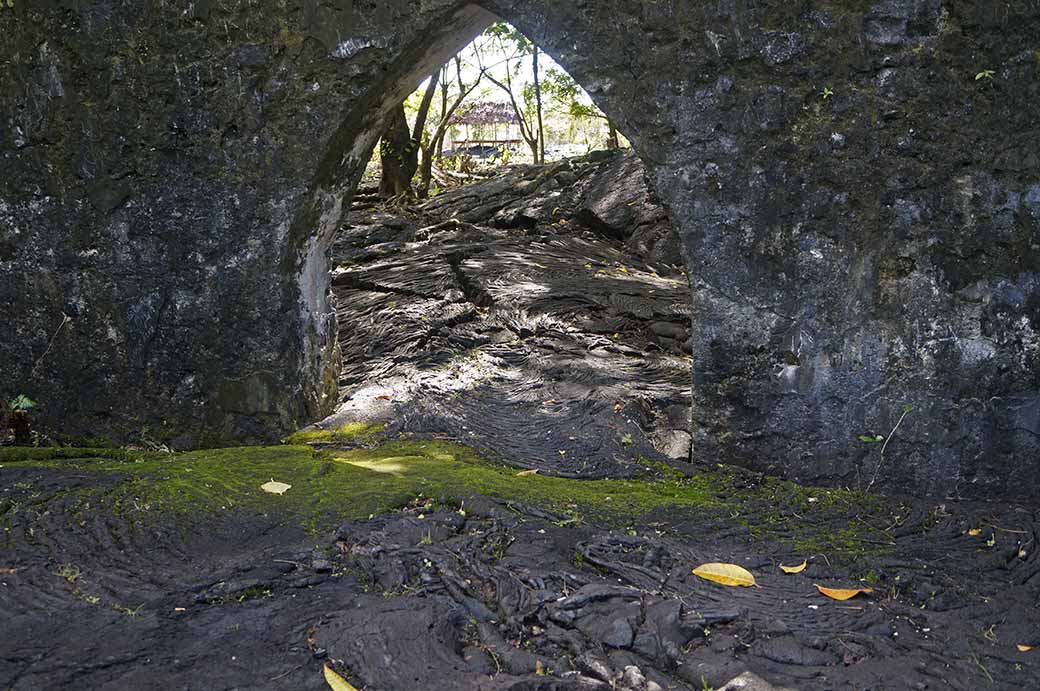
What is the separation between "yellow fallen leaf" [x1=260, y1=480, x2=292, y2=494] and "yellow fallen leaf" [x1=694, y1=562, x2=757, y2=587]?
5.37 feet

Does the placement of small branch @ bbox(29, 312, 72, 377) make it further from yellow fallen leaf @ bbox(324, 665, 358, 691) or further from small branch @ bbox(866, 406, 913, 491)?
small branch @ bbox(866, 406, 913, 491)

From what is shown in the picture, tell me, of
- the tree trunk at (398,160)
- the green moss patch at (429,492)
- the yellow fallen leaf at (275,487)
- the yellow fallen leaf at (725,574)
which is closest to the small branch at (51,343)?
the green moss patch at (429,492)

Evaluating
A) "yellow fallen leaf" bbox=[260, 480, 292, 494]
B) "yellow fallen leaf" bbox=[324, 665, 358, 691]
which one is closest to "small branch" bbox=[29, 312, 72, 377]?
"yellow fallen leaf" bbox=[260, 480, 292, 494]

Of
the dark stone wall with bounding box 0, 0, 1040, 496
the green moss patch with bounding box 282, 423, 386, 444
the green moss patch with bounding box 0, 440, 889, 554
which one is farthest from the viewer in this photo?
the green moss patch with bounding box 282, 423, 386, 444

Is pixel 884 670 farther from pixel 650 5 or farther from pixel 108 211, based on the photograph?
pixel 108 211

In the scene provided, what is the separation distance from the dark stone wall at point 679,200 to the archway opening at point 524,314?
0.48 m

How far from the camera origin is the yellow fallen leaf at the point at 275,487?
11.8 feet

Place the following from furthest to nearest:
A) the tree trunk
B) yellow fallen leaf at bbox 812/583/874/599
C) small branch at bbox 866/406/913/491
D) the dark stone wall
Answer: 1. the tree trunk
2. small branch at bbox 866/406/913/491
3. the dark stone wall
4. yellow fallen leaf at bbox 812/583/874/599

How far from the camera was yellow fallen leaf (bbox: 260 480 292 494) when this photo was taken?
3.59m

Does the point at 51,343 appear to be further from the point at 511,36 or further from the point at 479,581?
the point at 511,36

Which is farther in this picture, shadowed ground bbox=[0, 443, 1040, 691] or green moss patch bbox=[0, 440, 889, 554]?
green moss patch bbox=[0, 440, 889, 554]

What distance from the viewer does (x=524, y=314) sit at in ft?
20.6

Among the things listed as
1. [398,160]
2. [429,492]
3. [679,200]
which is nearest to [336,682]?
[429,492]

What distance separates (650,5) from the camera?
365 centimetres
